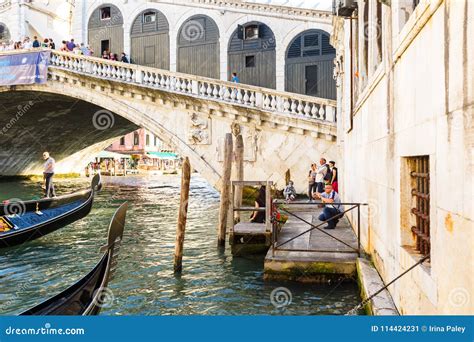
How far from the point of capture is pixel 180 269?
22.8 ft

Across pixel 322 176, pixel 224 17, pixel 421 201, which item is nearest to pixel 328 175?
pixel 322 176

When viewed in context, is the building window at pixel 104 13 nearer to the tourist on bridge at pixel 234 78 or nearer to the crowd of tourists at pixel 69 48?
the crowd of tourists at pixel 69 48

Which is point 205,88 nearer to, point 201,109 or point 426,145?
point 201,109

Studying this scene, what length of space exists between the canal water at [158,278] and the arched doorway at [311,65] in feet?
22.7

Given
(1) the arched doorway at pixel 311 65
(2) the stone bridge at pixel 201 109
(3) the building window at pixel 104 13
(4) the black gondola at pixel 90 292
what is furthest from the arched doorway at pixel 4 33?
(4) the black gondola at pixel 90 292

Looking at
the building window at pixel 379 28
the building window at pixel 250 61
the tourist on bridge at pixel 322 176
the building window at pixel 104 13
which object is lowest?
the tourist on bridge at pixel 322 176

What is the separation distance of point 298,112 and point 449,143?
10191 mm

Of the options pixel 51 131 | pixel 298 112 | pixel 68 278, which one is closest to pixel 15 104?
pixel 51 131

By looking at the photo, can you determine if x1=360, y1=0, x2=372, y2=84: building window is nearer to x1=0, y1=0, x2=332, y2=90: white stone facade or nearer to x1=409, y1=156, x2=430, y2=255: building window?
x1=409, y1=156, x2=430, y2=255: building window

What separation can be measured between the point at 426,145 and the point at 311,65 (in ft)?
43.0

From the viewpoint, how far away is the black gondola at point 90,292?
4.00m

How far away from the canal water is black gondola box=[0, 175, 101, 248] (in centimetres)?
25

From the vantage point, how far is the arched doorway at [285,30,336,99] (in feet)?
50.6

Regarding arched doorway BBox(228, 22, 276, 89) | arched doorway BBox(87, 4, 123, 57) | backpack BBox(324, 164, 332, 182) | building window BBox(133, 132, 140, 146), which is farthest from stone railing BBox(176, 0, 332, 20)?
building window BBox(133, 132, 140, 146)
